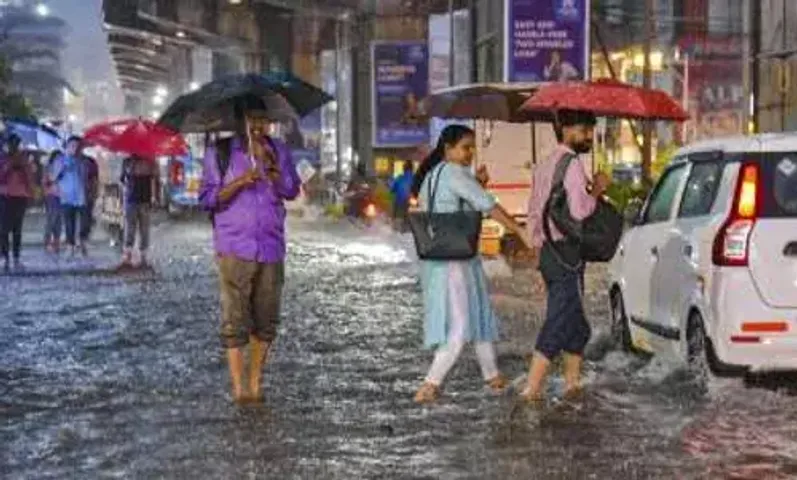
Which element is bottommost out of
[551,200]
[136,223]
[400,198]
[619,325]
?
[619,325]

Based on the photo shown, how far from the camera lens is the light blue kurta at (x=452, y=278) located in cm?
922

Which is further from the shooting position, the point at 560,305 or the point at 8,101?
the point at 8,101

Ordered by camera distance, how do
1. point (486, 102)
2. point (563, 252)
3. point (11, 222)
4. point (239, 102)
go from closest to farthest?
1. point (563, 252)
2. point (239, 102)
3. point (486, 102)
4. point (11, 222)

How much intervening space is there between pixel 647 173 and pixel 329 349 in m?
13.9

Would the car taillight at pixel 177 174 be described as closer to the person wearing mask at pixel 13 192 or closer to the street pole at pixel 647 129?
the street pole at pixel 647 129

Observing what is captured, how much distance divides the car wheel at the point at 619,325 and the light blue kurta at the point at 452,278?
7.90 ft

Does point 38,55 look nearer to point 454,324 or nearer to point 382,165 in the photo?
point 382,165

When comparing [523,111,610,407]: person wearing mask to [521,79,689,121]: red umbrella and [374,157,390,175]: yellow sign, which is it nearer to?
[521,79,689,121]: red umbrella

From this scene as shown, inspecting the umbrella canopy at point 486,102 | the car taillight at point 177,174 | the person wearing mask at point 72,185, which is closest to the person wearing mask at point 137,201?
the person wearing mask at point 72,185

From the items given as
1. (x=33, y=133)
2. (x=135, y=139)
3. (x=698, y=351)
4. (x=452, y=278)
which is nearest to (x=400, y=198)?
(x=33, y=133)

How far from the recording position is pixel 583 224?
30.2 feet

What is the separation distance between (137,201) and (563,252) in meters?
11.6

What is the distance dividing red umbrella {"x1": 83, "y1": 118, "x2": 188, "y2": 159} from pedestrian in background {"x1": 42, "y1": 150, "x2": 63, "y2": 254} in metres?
0.78

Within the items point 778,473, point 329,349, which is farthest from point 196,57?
point 778,473
